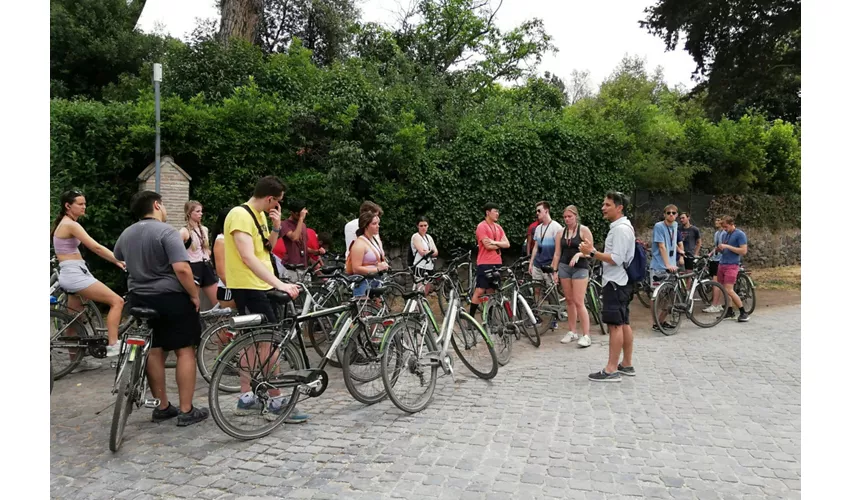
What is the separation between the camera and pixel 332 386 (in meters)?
5.88

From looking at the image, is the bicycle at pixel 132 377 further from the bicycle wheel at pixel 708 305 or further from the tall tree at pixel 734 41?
the tall tree at pixel 734 41

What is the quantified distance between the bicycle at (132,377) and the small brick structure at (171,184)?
5.36 m

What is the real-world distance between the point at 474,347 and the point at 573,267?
7.62 ft

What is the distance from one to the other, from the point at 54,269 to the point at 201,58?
7.30 metres

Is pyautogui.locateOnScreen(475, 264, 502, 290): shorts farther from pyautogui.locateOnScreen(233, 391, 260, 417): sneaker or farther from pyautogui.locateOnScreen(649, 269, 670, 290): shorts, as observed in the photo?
pyautogui.locateOnScreen(233, 391, 260, 417): sneaker

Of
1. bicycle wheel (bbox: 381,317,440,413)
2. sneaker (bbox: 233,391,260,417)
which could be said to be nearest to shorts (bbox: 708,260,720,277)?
bicycle wheel (bbox: 381,317,440,413)

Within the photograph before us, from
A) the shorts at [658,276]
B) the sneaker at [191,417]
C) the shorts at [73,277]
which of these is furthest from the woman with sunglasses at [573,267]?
the shorts at [73,277]

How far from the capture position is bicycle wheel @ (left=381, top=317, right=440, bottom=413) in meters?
4.99

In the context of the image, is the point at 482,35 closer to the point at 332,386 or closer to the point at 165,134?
the point at 165,134

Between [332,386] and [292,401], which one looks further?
[332,386]

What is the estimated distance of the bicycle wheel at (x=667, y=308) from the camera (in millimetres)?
8711

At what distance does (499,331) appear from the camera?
6.96 m

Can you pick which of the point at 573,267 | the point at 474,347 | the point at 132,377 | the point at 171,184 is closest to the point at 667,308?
the point at 573,267

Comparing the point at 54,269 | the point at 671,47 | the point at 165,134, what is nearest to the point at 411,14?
the point at 671,47
